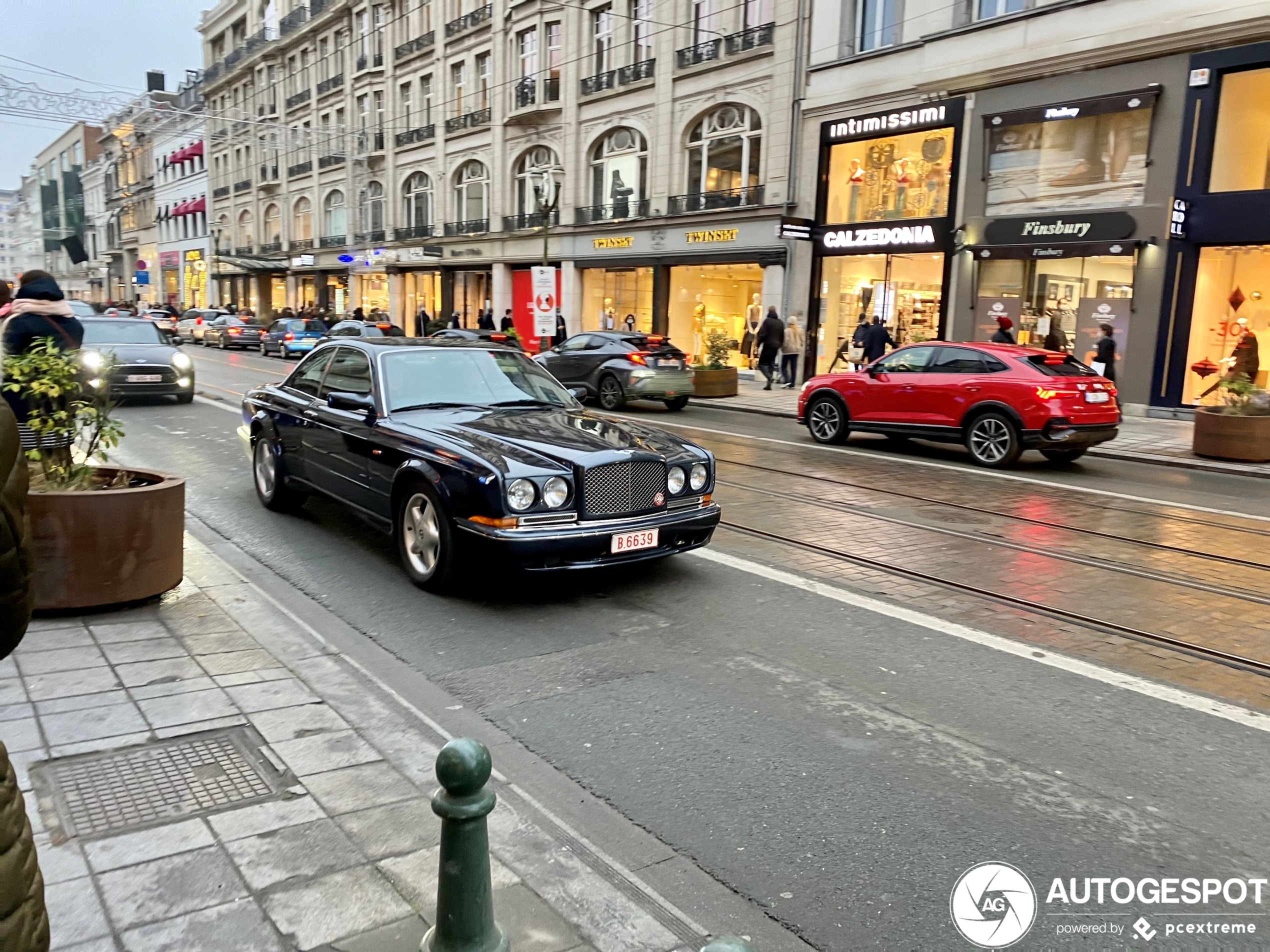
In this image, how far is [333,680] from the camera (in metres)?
4.67

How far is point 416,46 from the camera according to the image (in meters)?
43.5

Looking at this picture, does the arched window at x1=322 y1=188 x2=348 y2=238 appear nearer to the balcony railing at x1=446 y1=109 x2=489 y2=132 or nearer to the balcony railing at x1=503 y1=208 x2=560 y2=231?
the balcony railing at x1=446 y1=109 x2=489 y2=132

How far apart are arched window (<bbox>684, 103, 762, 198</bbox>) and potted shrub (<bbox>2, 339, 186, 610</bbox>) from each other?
23863 mm

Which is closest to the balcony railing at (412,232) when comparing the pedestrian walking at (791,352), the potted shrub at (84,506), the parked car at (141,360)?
the pedestrian walking at (791,352)

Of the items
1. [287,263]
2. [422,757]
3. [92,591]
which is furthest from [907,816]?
[287,263]

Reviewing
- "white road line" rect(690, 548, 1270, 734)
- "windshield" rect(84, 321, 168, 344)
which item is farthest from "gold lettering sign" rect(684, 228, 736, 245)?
"white road line" rect(690, 548, 1270, 734)

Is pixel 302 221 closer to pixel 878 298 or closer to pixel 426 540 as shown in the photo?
pixel 878 298

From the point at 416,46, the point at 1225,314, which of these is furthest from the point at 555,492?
the point at 416,46

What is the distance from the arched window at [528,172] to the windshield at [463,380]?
29073 millimetres

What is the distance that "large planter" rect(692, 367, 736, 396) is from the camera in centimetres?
2203

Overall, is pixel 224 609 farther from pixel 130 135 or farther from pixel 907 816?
pixel 130 135

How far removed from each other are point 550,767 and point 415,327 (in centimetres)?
4108

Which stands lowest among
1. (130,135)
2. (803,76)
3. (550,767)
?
(550,767)

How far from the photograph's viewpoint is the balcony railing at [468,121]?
39219 mm
